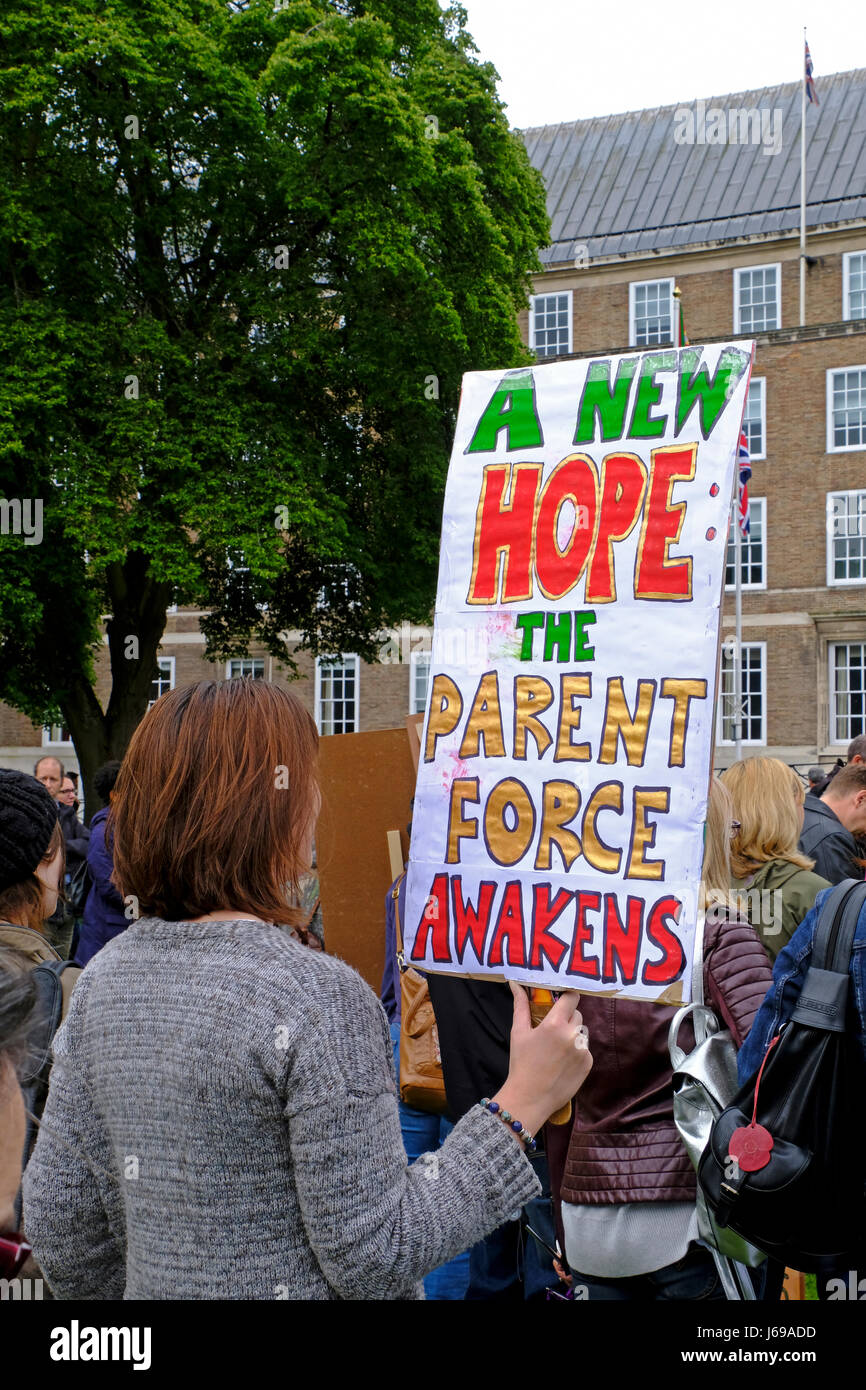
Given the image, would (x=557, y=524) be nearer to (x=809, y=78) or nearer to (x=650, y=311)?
(x=809, y=78)

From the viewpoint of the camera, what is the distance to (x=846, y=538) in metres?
34.4

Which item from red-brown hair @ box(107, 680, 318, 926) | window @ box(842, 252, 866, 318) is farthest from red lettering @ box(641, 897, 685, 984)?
window @ box(842, 252, 866, 318)

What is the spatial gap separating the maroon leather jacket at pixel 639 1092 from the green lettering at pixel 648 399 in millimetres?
1135

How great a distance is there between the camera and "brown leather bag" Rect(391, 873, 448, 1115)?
4258 mm

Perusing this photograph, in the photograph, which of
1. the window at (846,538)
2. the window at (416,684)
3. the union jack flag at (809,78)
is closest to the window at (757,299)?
the union jack flag at (809,78)

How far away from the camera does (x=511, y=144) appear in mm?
21766

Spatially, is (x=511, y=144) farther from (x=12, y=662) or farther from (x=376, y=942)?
(x=376, y=942)

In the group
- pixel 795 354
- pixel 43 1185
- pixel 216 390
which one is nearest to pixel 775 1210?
pixel 43 1185

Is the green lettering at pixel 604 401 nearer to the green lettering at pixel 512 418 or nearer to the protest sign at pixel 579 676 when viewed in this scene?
the protest sign at pixel 579 676

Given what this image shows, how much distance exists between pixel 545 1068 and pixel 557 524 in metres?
1.29

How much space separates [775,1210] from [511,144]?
2186cm

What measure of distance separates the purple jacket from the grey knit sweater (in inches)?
164

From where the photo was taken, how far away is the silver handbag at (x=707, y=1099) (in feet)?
9.02

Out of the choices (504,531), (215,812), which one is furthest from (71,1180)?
(504,531)
